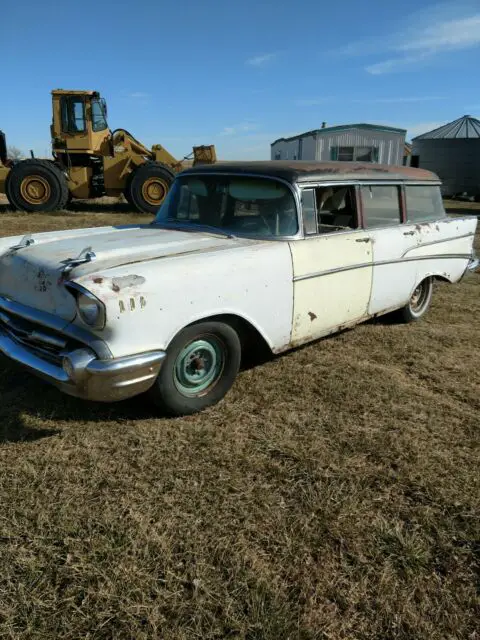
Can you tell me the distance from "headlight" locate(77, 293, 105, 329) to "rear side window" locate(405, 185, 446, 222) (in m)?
3.32

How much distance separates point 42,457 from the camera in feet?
8.69

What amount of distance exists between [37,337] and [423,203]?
12.9ft

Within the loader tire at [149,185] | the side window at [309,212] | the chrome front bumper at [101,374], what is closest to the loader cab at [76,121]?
the loader tire at [149,185]

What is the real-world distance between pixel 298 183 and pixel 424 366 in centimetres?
179

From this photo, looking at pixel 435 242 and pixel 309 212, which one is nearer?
pixel 309 212

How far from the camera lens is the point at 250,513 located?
2293 mm

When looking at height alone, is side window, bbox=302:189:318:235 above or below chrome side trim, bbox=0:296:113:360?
above

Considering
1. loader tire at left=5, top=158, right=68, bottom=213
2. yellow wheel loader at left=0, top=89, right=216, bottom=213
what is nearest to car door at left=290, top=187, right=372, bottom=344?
yellow wheel loader at left=0, top=89, right=216, bottom=213

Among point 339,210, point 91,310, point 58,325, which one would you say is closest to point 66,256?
point 58,325

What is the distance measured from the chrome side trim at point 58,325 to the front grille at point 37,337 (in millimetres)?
49

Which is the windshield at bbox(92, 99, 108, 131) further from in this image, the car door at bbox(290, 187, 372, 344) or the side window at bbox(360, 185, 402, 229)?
the car door at bbox(290, 187, 372, 344)

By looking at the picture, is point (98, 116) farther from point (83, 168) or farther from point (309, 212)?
point (309, 212)

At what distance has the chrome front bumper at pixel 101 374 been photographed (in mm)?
2520

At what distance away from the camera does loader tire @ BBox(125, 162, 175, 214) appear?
13414 millimetres
